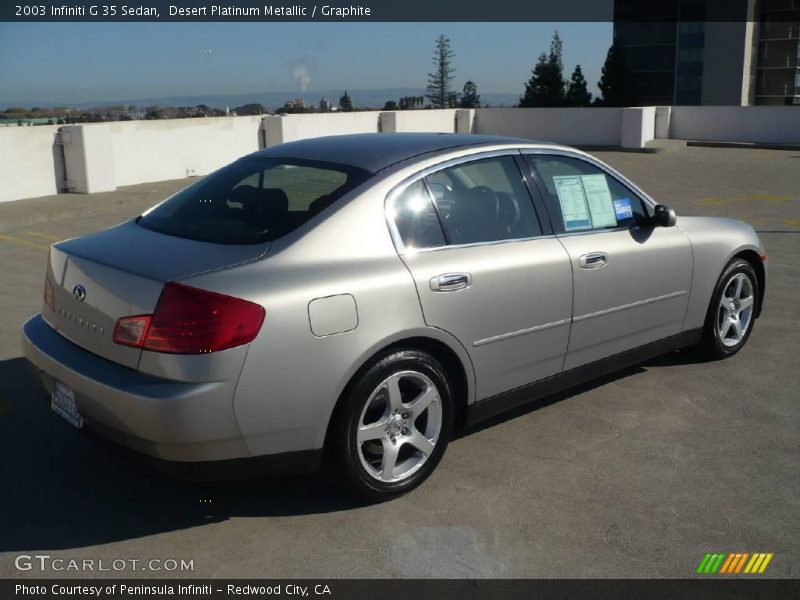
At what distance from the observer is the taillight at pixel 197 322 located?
10.6 feet

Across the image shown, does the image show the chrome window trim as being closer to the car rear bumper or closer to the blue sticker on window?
the blue sticker on window

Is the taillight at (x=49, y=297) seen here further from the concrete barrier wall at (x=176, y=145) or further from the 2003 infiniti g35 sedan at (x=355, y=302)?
the concrete barrier wall at (x=176, y=145)

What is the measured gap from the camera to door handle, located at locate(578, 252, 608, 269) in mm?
4547

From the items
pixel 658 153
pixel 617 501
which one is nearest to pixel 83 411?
pixel 617 501

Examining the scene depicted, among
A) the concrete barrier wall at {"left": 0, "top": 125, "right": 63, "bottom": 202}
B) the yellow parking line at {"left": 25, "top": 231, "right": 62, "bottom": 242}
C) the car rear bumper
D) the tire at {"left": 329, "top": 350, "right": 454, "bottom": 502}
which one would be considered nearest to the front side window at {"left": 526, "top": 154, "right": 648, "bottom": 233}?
the tire at {"left": 329, "top": 350, "right": 454, "bottom": 502}

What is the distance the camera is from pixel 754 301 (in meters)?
6.02

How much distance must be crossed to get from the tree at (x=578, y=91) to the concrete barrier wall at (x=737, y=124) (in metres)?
71.0

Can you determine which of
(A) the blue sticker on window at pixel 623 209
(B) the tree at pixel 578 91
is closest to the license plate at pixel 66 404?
(A) the blue sticker on window at pixel 623 209

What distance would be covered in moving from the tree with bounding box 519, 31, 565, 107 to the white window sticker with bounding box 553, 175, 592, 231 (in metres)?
98.1

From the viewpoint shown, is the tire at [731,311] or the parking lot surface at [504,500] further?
the tire at [731,311]

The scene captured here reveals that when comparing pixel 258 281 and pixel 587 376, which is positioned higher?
pixel 258 281
